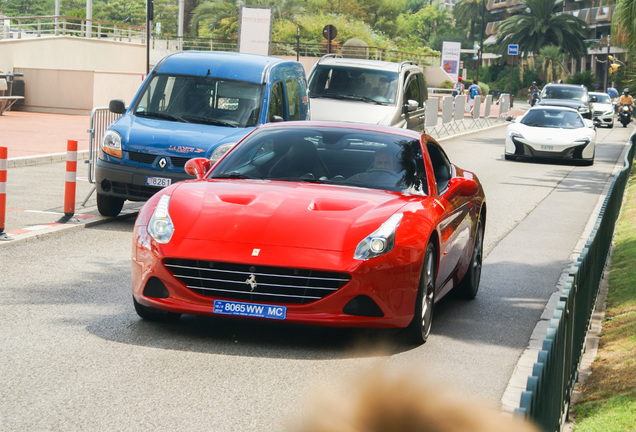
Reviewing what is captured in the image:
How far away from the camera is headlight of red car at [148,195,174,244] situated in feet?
22.3

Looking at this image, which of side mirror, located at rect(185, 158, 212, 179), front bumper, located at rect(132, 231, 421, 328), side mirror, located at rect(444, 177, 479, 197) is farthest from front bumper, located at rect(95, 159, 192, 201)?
front bumper, located at rect(132, 231, 421, 328)

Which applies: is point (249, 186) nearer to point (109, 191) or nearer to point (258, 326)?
point (258, 326)

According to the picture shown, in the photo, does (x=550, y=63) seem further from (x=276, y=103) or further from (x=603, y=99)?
(x=276, y=103)

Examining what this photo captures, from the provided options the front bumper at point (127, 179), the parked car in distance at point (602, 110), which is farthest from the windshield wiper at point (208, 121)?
the parked car in distance at point (602, 110)

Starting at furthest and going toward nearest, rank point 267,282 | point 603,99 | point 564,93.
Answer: point 603,99 → point 564,93 → point 267,282

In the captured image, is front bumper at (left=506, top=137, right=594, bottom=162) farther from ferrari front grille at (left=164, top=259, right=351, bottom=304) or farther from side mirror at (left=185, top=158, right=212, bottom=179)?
ferrari front grille at (left=164, top=259, right=351, bottom=304)

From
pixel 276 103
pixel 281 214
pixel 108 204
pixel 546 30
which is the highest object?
pixel 546 30

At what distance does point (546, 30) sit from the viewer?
10000cm

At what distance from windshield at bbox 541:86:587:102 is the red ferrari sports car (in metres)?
35.4

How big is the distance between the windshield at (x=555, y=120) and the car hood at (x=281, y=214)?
2112 cm

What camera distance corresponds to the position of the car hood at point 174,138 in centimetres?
1256

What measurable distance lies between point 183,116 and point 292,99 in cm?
211

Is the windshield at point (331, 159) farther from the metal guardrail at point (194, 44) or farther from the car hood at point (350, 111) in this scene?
the metal guardrail at point (194, 44)

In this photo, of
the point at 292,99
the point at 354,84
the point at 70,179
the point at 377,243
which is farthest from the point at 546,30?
the point at 377,243
